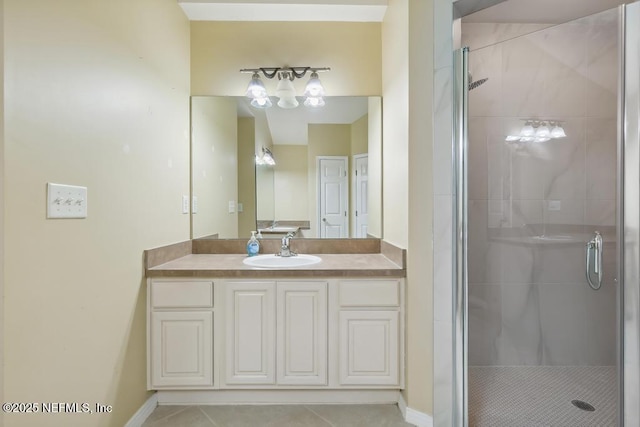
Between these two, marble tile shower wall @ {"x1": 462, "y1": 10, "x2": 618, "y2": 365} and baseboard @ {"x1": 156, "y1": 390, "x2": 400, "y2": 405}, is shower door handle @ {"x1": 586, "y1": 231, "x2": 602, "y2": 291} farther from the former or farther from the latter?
baseboard @ {"x1": 156, "y1": 390, "x2": 400, "y2": 405}

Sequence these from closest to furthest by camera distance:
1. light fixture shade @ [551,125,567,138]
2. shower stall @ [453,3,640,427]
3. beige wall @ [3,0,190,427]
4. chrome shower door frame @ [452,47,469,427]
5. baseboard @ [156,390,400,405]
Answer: beige wall @ [3,0,190,427]
chrome shower door frame @ [452,47,469,427]
baseboard @ [156,390,400,405]
shower stall @ [453,3,640,427]
light fixture shade @ [551,125,567,138]

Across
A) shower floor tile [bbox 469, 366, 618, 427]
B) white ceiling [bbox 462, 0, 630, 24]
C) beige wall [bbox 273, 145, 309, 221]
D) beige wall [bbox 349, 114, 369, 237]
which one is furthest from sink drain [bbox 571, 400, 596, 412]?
white ceiling [bbox 462, 0, 630, 24]

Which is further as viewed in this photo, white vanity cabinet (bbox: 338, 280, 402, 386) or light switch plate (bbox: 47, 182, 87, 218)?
white vanity cabinet (bbox: 338, 280, 402, 386)

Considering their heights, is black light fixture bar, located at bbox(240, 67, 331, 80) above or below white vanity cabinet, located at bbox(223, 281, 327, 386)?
above

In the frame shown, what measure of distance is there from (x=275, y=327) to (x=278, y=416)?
1.54 feet

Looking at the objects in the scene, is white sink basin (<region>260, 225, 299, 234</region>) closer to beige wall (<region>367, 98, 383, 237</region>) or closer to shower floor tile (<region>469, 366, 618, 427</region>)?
beige wall (<region>367, 98, 383, 237</region>)

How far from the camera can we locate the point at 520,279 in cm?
212

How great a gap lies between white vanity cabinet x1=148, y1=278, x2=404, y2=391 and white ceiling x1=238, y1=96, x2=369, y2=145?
43.8 inches

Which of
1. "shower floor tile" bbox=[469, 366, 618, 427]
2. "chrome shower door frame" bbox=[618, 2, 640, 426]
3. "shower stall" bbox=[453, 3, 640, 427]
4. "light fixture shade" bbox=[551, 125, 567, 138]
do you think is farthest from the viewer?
"light fixture shade" bbox=[551, 125, 567, 138]

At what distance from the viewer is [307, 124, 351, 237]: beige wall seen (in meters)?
2.25

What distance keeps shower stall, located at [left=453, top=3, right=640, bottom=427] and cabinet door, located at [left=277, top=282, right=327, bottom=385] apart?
0.92m

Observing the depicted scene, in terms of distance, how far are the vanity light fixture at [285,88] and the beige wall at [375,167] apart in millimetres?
383

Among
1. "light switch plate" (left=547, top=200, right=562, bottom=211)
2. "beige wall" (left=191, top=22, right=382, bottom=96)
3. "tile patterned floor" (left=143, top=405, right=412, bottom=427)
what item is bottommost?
"tile patterned floor" (left=143, top=405, right=412, bottom=427)

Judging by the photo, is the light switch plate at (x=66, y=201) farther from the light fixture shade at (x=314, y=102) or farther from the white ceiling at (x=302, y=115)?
the light fixture shade at (x=314, y=102)
